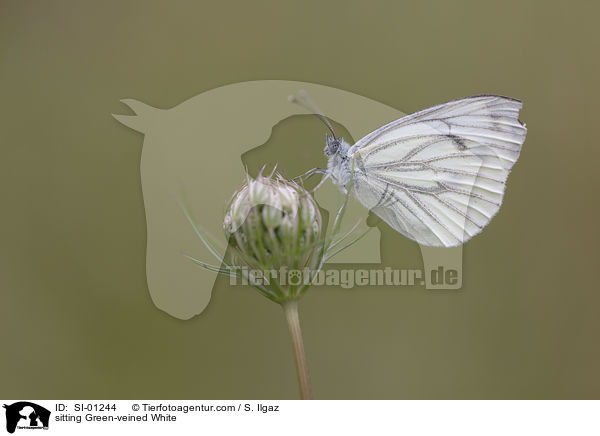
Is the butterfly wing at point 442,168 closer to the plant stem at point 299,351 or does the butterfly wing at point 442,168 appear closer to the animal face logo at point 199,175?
the animal face logo at point 199,175

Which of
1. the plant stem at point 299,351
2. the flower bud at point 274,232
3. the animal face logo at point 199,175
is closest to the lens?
the plant stem at point 299,351
